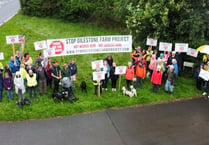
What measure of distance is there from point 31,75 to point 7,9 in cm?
2050

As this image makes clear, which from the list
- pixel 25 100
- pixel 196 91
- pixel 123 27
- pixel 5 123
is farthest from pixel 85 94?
pixel 123 27

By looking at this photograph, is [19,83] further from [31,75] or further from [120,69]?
[120,69]

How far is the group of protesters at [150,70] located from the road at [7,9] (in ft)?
49.3

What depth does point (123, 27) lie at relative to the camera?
22.7 meters

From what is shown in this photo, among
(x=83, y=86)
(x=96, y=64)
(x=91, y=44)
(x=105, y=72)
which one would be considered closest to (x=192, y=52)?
(x=105, y=72)

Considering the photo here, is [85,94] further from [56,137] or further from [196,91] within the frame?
[196,91]

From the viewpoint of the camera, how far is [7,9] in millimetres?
29797

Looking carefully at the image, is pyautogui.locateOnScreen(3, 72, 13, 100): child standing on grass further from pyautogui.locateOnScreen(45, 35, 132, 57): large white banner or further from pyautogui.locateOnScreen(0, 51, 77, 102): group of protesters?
pyautogui.locateOnScreen(45, 35, 132, 57): large white banner

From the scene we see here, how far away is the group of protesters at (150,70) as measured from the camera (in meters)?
13.2

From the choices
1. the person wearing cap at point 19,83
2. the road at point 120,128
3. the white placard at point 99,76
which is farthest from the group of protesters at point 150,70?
the person wearing cap at point 19,83

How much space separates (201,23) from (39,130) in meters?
9.17

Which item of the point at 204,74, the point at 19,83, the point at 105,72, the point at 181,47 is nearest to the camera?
the point at 19,83

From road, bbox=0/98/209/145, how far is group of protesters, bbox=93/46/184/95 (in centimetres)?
150

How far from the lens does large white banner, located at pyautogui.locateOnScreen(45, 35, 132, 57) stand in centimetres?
1307
